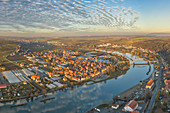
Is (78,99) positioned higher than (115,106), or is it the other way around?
A: (115,106)

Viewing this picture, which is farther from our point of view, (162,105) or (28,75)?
(28,75)

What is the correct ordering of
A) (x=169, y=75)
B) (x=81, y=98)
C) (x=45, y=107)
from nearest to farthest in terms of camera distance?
(x=45, y=107)
(x=81, y=98)
(x=169, y=75)

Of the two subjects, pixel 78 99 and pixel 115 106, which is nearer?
pixel 115 106

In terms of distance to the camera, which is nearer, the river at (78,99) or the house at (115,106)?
the house at (115,106)

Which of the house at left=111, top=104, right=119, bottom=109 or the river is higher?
the house at left=111, top=104, right=119, bottom=109

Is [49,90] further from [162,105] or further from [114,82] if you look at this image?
[162,105]

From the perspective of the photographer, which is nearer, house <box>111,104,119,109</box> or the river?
house <box>111,104,119,109</box>

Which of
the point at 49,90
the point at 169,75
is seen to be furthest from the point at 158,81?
the point at 49,90

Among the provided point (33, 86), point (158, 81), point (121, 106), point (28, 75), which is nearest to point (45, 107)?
point (33, 86)

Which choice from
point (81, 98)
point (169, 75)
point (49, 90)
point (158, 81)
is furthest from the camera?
point (169, 75)

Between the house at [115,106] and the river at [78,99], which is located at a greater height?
the house at [115,106]
